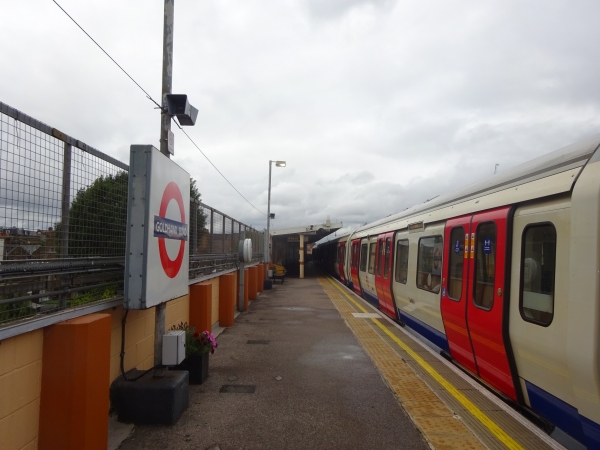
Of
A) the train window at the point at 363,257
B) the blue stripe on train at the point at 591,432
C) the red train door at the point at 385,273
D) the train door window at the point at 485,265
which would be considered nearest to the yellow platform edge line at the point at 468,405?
the blue stripe on train at the point at 591,432

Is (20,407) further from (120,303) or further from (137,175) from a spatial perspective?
(137,175)


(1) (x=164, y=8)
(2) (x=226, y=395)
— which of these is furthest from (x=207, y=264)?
(1) (x=164, y=8)

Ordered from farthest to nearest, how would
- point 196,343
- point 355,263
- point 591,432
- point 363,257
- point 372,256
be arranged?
point 355,263
point 363,257
point 372,256
point 196,343
point 591,432

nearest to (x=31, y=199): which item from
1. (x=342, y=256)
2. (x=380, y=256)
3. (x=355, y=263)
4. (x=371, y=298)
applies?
(x=380, y=256)

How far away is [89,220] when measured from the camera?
393 cm

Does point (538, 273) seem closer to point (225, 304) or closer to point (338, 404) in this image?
point (338, 404)

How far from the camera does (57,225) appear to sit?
11.2 ft

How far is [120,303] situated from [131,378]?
78cm

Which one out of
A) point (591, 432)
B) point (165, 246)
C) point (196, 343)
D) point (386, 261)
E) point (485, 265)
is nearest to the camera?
point (591, 432)

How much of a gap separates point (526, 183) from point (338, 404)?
119 inches

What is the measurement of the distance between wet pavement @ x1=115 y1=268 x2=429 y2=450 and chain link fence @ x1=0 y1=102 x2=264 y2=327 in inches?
58.6

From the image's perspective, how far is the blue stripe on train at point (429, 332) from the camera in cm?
651

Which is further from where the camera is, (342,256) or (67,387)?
(342,256)

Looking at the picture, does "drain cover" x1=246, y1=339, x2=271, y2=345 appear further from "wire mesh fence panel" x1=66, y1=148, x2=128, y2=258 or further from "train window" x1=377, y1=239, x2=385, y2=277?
"train window" x1=377, y1=239, x2=385, y2=277
